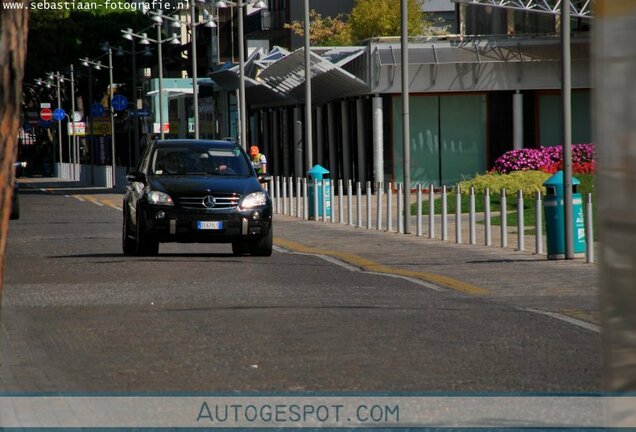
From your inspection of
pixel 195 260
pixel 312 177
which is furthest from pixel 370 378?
pixel 312 177

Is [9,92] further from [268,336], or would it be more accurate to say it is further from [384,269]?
[384,269]

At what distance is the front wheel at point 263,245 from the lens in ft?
70.7

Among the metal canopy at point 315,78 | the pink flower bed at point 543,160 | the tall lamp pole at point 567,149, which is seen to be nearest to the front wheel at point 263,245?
the tall lamp pole at point 567,149

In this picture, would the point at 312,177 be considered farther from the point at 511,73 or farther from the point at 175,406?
the point at 175,406

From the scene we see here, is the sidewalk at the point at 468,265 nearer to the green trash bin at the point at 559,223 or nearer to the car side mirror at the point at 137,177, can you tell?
the green trash bin at the point at 559,223

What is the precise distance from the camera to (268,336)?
11320mm

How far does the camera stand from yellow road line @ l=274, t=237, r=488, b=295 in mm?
16419

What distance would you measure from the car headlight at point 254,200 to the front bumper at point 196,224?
0.37 feet

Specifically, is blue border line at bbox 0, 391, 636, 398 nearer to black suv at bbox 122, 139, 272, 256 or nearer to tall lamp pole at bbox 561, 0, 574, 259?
tall lamp pole at bbox 561, 0, 574, 259

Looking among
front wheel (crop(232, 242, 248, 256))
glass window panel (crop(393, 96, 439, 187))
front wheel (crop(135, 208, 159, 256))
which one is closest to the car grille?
front wheel (crop(135, 208, 159, 256))

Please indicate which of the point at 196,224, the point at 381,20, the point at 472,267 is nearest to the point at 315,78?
the point at 381,20

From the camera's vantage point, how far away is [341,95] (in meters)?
55.0

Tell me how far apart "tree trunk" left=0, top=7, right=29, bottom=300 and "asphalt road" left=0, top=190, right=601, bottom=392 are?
3.39 meters

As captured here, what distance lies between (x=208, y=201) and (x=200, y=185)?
31 centimetres
